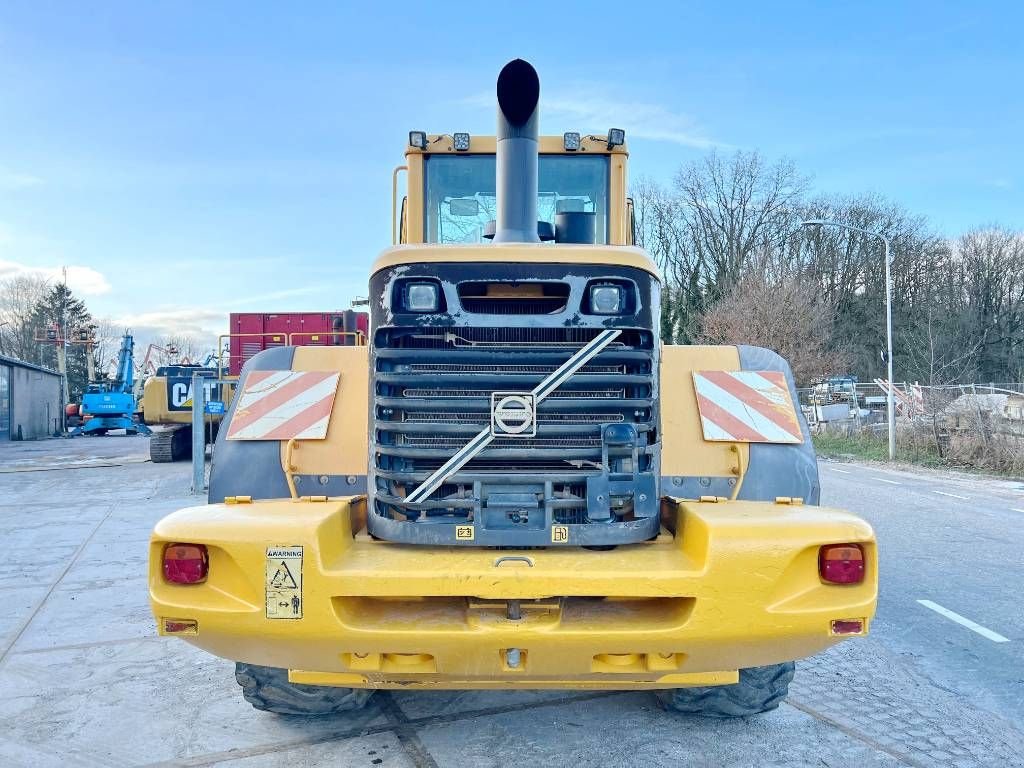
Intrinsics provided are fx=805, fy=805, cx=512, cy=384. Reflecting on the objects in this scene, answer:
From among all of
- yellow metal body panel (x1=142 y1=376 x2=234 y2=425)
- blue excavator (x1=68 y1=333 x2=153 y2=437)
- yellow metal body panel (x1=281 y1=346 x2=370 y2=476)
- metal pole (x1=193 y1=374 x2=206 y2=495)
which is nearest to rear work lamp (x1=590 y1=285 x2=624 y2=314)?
yellow metal body panel (x1=281 y1=346 x2=370 y2=476)

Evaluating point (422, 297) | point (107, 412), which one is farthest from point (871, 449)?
point (107, 412)

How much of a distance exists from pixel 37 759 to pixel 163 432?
16.5m

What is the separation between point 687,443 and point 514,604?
1.16 meters

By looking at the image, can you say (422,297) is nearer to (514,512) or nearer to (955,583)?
(514,512)

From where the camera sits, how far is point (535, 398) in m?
2.96

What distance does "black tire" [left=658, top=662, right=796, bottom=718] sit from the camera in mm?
3398

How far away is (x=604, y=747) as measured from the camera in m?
3.36

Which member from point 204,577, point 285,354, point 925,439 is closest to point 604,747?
point 204,577

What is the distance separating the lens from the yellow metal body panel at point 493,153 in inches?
200

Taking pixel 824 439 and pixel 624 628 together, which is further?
pixel 824 439

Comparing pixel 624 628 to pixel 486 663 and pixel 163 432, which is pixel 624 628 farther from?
pixel 163 432

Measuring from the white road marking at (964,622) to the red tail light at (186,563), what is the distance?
4.52m

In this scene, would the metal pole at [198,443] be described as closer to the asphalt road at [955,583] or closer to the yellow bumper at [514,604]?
the asphalt road at [955,583]

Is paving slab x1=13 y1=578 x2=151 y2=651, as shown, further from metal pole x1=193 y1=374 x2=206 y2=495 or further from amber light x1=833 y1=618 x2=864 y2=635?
metal pole x1=193 y1=374 x2=206 y2=495
